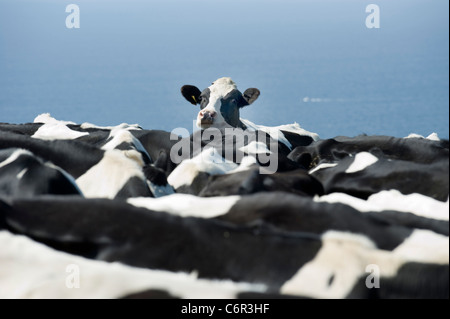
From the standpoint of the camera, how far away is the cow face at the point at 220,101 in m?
6.57

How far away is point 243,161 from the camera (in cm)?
→ 366

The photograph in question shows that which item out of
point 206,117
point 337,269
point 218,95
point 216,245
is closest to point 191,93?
point 218,95

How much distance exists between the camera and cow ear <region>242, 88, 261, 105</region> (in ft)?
24.8

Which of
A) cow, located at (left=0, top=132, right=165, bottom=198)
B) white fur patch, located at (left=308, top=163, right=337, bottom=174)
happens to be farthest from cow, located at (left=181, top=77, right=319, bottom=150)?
cow, located at (left=0, top=132, right=165, bottom=198)

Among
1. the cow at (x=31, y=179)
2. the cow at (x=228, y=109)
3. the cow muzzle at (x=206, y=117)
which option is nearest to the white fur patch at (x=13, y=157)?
the cow at (x=31, y=179)

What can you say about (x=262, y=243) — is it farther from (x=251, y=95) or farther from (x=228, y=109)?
(x=251, y=95)

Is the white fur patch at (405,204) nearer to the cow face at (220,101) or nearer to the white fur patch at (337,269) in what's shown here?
the white fur patch at (337,269)

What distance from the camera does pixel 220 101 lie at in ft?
22.8

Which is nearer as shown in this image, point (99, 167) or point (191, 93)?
point (99, 167)

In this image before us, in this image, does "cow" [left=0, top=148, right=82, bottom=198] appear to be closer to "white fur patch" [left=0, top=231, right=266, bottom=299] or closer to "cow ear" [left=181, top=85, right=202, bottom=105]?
"white fur patch" [left=0, top=231, right=266, bottom=299]

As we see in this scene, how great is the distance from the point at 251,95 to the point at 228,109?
29.4 inches

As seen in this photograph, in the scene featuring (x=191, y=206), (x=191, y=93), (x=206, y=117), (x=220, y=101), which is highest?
(x=191, y=93)
